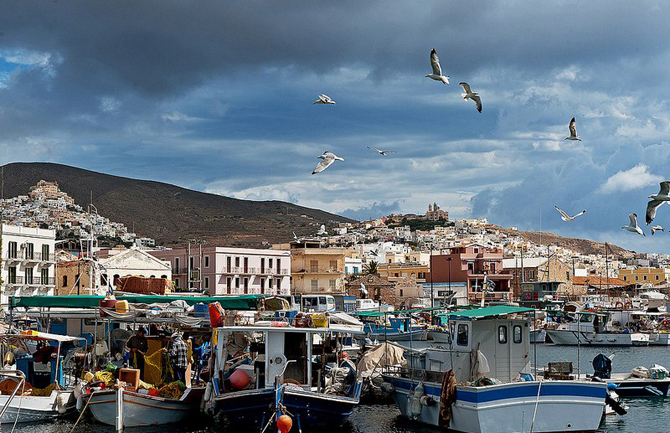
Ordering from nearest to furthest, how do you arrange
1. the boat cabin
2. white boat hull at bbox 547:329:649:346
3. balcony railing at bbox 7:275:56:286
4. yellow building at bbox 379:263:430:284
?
the boat cabin
white boat hull at bbox 547:329:649:346
balcony railing at bbox 7:275:56:286
yellow building at bbox 379:263:430:284

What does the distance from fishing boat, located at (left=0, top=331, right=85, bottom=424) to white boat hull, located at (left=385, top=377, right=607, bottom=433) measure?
11298 millimetres

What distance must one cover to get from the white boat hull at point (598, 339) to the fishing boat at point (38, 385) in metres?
43.1

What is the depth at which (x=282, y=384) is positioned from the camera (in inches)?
848

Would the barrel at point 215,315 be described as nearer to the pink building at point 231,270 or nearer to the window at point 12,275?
the window at point 12,275

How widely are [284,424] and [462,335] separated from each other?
6081mm

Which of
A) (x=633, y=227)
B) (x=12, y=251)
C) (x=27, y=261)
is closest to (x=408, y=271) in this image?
(x=27, y=261)

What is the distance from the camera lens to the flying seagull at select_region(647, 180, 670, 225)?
92.5 feet

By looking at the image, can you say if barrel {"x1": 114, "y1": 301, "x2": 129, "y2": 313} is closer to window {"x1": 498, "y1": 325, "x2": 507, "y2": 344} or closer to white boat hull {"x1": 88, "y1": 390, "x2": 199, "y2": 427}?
white boat hull {"x1": 88, "y1": 390, "x2": 199, "y2": 427}

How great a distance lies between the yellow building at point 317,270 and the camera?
3241 inches

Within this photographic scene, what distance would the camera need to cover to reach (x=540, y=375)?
84.2 feet

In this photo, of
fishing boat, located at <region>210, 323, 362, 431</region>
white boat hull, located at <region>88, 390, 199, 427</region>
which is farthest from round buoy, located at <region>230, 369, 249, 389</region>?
white boat hull, located at <region>88, 390, 199, 427</region>

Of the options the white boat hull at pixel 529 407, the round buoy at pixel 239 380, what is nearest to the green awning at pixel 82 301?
the round buoy at pixel 239 380

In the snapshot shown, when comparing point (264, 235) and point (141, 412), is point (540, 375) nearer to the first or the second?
point (141, 412)

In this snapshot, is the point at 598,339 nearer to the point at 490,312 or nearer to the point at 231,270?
the point at 231,270
